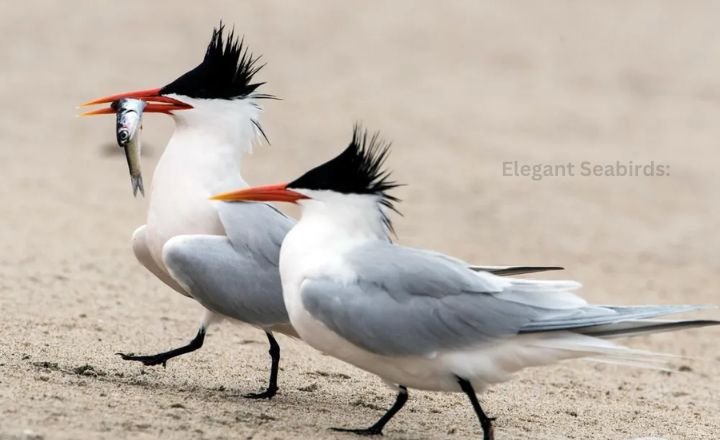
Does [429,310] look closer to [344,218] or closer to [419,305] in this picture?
[419,305]

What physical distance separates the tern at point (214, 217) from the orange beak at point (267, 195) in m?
0.25

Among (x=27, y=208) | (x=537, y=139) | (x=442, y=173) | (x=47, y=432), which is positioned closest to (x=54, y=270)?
(x=27, y=208)

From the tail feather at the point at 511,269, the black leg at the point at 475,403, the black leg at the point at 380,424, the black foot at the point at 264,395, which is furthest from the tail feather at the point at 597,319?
the black foot at the point at 264,395

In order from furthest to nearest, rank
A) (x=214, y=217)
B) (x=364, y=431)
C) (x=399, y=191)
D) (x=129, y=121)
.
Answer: (x=399, y=191) → (x=129, y=121) → (x=214, y=217) → (x=364, y=431)

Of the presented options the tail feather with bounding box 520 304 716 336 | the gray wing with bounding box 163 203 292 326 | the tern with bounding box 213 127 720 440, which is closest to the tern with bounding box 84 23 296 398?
the gray wing with bounding box 163 203 292 326

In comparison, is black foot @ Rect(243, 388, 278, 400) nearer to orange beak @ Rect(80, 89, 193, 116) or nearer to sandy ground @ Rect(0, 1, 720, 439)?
sandy ground @ Rect(0, 1, 720, 439)

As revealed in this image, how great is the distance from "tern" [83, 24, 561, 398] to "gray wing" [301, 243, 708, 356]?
0.43 metres

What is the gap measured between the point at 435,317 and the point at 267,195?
823 mm

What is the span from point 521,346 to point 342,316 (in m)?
0.63

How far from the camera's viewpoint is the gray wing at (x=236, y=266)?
4.70 metres

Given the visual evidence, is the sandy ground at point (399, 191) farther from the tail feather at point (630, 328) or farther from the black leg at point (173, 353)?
the tail feather at point (630, 328)

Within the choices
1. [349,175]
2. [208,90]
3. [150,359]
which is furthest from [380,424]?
[208,90]

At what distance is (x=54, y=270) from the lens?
7805 mm

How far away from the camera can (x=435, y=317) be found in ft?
13.6
